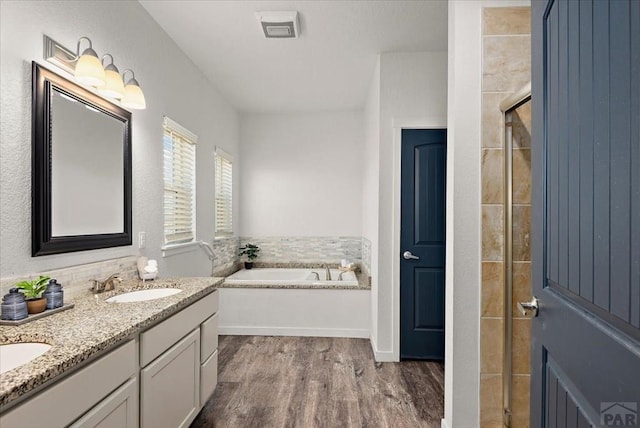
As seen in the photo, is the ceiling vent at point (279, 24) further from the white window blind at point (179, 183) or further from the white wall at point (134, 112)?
the white window blind at point (179, 183)

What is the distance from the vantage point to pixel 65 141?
74.4 inches

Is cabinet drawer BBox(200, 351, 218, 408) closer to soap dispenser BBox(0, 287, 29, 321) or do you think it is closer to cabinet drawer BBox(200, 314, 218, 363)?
cabinet drawer BBox(200, 314, 218, 363)

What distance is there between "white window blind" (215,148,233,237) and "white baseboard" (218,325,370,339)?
3.57ft

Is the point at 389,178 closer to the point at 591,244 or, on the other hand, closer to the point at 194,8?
the point at 194,8

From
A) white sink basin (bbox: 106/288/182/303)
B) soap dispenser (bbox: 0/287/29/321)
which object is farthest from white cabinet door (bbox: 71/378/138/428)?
white sink basin (bbox: 106/288/182/303)

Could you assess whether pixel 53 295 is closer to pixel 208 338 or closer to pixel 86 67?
pixel 208 338

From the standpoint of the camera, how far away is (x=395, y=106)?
11.0 feet

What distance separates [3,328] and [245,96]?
3.66 metres

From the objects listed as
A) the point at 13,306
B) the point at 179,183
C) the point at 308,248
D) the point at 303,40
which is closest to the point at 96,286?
the point at 13,306

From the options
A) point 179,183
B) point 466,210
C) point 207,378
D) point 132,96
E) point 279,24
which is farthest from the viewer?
point 179,183

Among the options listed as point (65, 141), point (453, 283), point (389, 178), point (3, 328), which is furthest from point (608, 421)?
point (389, 178)

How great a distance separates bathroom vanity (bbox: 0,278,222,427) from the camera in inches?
40.3

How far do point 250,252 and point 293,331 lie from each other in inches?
59.6

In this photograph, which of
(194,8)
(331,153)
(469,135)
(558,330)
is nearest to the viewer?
(558,330)
